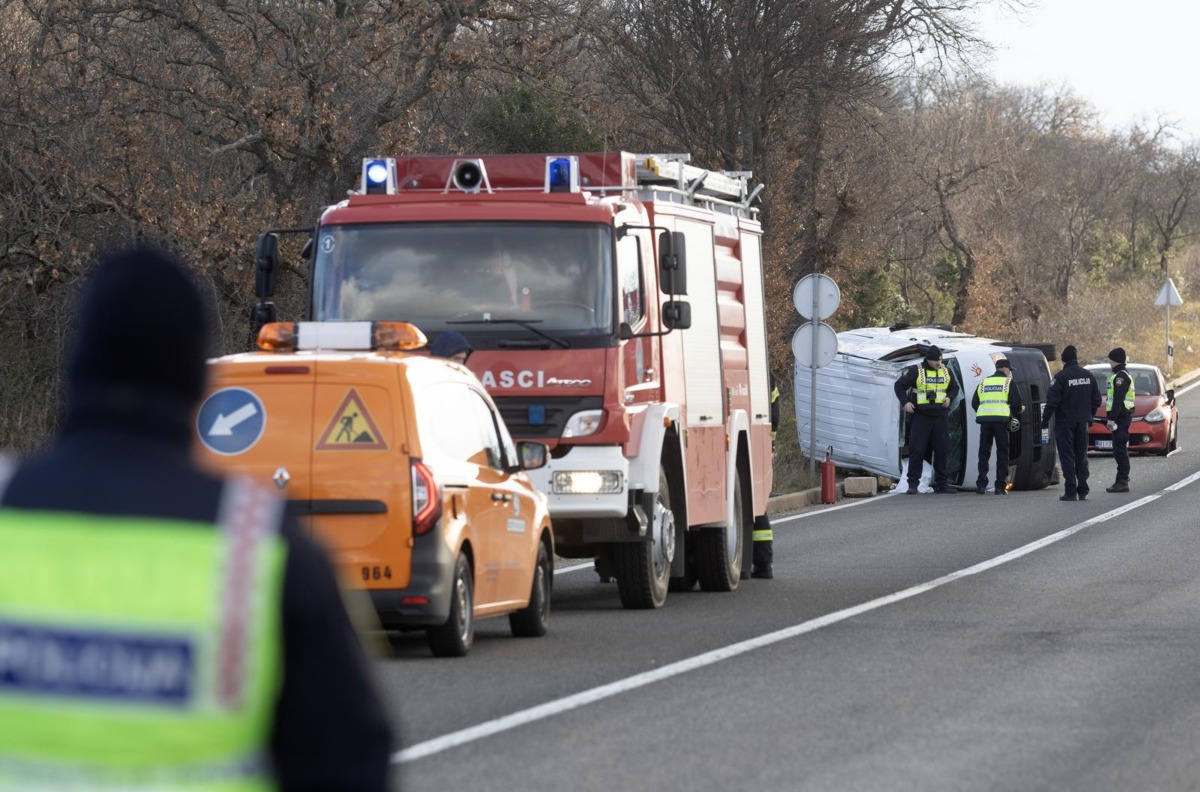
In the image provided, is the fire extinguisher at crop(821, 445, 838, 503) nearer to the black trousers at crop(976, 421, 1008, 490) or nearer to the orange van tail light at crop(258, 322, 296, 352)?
the black trousers at crop(976, 421, 1008, 490)

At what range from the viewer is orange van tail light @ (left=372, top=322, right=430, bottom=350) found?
36.2 ft

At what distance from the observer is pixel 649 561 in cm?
1347

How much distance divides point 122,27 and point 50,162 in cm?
262

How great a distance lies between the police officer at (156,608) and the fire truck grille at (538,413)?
10123mm

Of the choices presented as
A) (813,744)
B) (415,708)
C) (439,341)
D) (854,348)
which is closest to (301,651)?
(813,744)

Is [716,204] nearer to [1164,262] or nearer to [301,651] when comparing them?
[301,651]

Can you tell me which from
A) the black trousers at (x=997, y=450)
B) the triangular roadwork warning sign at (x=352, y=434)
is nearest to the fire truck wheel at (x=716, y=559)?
the triangular roadwork warning sign at (x=352, y=434)

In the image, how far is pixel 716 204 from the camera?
15766 millimetres

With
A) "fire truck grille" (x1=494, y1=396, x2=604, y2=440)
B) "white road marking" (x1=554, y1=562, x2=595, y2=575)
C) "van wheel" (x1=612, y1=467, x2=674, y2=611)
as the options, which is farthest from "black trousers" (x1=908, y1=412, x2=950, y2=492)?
"fire truck grille" (x1=494, y1=396, x2=604, y2=440)

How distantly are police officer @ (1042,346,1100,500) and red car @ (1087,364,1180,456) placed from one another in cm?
938

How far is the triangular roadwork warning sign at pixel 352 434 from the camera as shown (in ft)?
33.7

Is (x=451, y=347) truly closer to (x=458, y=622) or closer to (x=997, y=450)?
(x=458, y=622)

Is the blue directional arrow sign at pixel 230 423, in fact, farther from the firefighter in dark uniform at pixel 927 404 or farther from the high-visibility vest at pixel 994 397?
the high-visibility vest at pixel 994 397

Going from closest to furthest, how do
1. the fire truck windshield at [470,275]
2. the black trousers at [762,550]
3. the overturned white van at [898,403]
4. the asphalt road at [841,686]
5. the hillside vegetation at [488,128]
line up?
the asphalt road at [841,686] < the fire truck windshield at [470,275] < the black trousers at [762,550] < the hillside vegetation at [488,128] < the overturned white van at [898,403]
